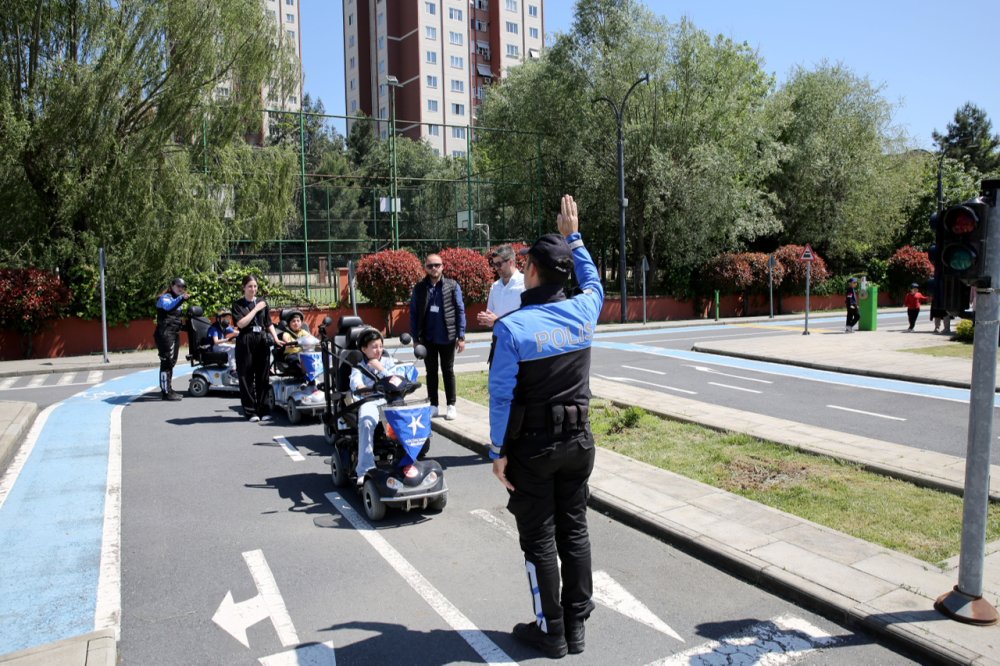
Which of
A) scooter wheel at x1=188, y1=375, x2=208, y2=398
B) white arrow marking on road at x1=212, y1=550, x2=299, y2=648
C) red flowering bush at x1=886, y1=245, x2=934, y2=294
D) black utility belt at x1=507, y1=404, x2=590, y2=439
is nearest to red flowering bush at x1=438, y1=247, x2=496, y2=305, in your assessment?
scooter wheel at x1=188, y1=375, x2=208, y2=398

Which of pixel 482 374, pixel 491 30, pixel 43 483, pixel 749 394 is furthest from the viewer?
pixel 491 30

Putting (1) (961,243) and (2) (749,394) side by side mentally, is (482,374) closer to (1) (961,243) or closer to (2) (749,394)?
(2) (749,394)

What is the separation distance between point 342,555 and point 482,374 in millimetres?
8951

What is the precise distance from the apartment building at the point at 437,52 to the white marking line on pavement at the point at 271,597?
242 feet

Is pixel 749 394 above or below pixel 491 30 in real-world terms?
below

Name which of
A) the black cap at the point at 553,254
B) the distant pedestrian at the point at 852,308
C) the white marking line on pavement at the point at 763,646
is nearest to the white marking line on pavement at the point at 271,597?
the white marking line on pavement at the point at 763,646

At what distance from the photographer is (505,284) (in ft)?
24.6

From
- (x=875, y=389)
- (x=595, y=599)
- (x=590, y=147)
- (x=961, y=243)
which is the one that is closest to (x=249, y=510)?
(x=595, y=599)

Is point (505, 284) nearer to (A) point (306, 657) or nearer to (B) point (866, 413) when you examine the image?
(A) point (306, 657)

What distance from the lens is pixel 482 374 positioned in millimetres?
13984

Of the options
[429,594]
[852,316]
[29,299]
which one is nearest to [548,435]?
[429,594]

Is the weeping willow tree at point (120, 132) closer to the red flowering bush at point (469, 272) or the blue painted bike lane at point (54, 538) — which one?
the red flowering bush at point (469, 272)

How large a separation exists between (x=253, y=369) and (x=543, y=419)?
7.33 metres

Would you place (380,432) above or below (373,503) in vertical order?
above
